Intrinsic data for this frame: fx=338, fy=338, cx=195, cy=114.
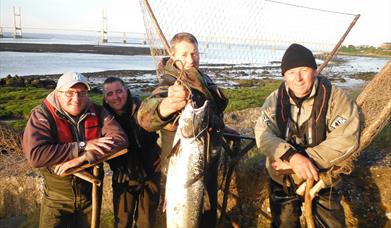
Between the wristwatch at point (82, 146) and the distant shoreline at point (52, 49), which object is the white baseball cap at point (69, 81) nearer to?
the wristwatch at point (82, 146)

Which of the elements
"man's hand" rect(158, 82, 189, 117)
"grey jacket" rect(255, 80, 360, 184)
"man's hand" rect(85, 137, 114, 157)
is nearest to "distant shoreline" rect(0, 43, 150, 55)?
"man's hand" rect(85, 137, 114, 157)

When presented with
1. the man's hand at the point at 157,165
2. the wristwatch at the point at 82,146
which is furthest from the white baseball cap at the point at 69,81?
the man's hand at the point at 157,165

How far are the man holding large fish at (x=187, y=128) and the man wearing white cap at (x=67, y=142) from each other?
78 cm

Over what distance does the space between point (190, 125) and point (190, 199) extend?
839mm

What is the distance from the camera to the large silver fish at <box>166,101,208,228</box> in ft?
10.0

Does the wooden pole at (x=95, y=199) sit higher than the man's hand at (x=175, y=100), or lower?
lower

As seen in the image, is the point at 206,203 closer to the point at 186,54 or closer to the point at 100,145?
the point at 100,145

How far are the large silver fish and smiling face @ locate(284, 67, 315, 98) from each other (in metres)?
1.40

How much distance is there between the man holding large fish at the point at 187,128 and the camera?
3.14 meters

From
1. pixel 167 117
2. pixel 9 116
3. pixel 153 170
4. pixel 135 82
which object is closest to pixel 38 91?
pixel 9 116

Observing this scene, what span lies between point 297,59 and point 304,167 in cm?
123

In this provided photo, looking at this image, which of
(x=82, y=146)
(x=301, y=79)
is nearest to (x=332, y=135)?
(x=301, y=79)

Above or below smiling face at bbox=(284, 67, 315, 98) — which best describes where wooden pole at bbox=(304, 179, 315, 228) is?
below

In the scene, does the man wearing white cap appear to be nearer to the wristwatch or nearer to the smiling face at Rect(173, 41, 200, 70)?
the wristwatch
